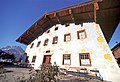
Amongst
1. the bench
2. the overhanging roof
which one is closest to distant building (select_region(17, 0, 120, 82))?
the overhanging roof

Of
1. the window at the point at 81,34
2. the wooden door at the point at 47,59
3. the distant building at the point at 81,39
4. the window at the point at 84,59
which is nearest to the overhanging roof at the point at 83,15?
the distant building at the point at 81,39

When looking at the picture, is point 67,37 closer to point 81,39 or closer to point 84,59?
point 81,39

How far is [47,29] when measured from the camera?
17719 mm

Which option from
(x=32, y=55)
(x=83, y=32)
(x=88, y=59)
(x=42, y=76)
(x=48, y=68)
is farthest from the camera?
(x=32, y=55)

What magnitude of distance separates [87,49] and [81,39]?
1.59 meters

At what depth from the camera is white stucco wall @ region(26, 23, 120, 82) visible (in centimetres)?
923

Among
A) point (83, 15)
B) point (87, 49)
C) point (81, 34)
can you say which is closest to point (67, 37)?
point (81, 34)

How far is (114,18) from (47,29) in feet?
35.1

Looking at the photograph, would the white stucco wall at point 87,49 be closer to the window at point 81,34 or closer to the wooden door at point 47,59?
the window at point 81,34

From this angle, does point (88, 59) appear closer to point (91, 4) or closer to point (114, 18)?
point (91, 4)

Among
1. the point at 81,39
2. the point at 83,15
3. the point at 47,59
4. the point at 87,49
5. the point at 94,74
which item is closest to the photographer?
the point at 94,74

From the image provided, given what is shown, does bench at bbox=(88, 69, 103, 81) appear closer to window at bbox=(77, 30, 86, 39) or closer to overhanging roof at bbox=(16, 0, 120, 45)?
window at bbox=(77, 30, 86, 39)

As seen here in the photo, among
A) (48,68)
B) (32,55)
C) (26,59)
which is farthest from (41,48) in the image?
(48,68)

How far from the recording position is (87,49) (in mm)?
10852
